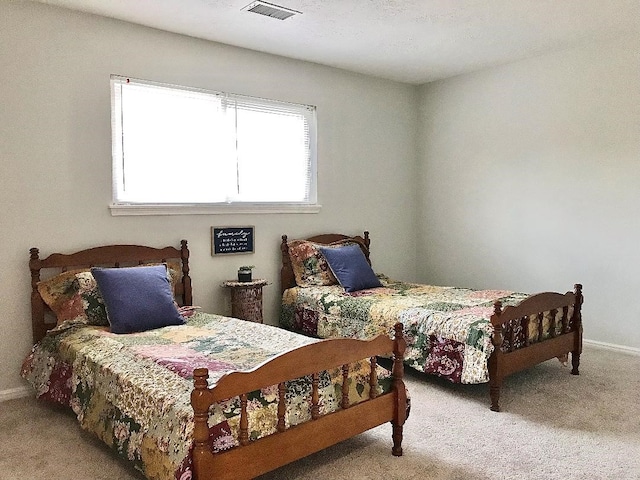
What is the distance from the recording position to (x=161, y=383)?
7.49 ft

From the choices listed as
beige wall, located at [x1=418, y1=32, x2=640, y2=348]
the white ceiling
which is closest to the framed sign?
the white ceiling

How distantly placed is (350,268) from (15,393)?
261 centimetres

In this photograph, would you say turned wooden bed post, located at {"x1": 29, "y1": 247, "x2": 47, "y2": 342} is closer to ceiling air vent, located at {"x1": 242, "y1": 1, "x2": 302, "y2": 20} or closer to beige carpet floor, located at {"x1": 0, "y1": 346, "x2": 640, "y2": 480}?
beige carpet floor, located at {"x1": 0, "y1": 346, "x2": 640, "y2": 480}

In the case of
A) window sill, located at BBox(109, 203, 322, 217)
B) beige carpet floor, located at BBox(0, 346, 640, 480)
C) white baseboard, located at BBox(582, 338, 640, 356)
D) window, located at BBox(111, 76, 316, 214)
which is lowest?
beige carpet floor, located at BBox(0, 346, 640, 480)

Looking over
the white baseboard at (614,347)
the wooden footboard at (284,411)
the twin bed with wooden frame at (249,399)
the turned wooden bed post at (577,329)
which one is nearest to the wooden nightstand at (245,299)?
the twin bed with wooden frame at (249,399)

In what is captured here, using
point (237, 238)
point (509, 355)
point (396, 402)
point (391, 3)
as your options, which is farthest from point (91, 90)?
point (509, 355)

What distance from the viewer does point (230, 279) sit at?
14.4ft

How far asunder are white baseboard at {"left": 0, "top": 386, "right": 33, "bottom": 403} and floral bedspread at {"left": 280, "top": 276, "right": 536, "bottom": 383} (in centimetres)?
199

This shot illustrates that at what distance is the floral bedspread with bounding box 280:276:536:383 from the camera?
3271 millimetres

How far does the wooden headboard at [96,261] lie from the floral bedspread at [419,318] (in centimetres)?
98

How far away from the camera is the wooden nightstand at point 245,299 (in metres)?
4.16

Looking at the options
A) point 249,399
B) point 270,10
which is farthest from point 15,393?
point 270,10

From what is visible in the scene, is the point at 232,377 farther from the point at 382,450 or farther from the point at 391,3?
the point at 391,3

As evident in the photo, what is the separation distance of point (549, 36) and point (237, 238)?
3.00m
